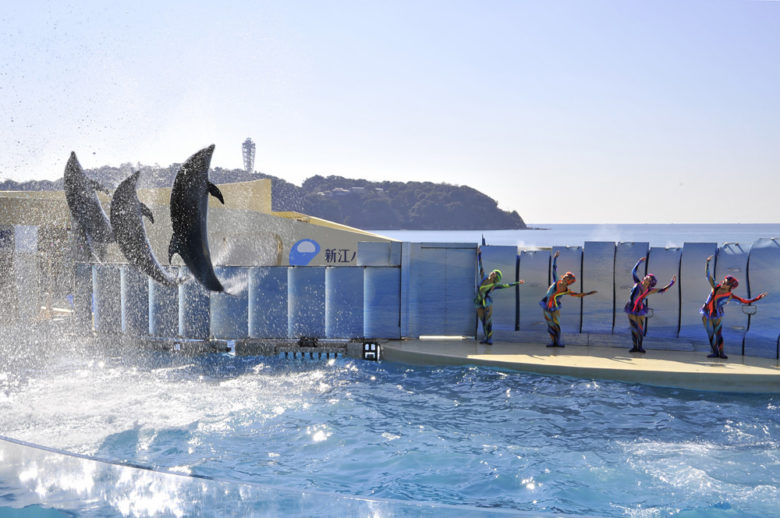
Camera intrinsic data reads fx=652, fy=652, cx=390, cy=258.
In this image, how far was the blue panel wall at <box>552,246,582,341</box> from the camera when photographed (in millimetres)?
10211

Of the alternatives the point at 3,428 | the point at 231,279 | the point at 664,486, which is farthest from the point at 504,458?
the point at 231,279

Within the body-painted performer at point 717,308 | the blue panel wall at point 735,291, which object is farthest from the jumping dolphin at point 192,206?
the blue panel wall at point 735,291

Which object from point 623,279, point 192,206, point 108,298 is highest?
point 192,206

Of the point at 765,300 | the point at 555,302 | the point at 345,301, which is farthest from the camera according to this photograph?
the point at 345,301

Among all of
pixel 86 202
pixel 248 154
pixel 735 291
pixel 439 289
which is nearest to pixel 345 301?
pixel 439 289

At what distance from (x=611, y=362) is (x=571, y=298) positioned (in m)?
1.54

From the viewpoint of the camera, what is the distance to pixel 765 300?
30.3ft

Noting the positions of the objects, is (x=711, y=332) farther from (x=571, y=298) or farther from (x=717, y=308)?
(x=571, y=298)

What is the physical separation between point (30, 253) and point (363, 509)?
40.9 ft

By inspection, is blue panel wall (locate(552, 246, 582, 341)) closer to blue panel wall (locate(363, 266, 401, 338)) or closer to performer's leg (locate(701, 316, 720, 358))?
performer's leg (locate(701, 316, 720, 358))

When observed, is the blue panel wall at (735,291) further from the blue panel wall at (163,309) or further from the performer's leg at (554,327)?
the blue panel wall at (163,309)

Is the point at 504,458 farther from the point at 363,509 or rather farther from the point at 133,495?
the point at 133,495

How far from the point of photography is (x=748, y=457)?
19.8ft

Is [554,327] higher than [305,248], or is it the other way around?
[305,248]
